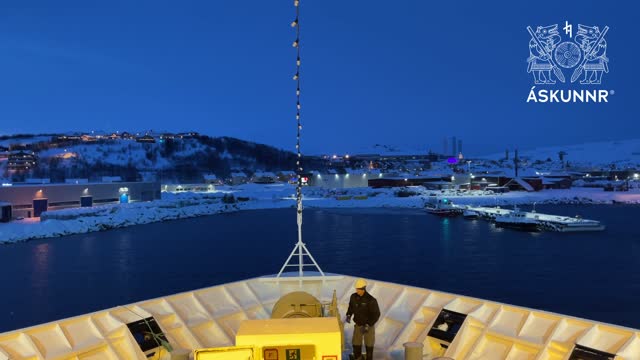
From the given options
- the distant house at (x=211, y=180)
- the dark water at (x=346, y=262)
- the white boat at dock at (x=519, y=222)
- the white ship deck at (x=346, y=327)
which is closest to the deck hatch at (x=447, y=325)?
the white ship deck at (x=346, y=327)

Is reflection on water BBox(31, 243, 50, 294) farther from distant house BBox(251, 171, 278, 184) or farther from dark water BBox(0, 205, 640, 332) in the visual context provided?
distant house BBox(251, 171, 278, 184)

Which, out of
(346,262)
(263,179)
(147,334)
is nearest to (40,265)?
(346,262)

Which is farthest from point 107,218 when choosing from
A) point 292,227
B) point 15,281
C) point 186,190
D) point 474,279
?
point 186,190

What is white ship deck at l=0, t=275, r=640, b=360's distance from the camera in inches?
321

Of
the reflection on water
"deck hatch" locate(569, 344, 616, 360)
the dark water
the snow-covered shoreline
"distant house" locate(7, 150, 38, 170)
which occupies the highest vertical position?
"distant house" locate(7, 150, 38, 170)

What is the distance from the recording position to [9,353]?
26.0ft

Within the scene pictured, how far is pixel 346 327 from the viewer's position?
11.3 metres

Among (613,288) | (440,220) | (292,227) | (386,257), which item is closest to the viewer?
(613,288)

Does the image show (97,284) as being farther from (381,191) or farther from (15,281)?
(381,191)

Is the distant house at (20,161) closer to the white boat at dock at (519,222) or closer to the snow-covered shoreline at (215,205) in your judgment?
the snow-covered shoreline at (215,205)

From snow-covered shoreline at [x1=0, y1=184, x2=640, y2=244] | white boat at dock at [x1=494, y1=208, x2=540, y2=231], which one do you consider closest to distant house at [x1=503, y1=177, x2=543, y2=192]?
snow-covered shoreline at [x1=0, y1=184, x2=640, y2=244]

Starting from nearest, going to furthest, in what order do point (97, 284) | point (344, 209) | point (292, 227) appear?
point (97, 284) < point (292, 227) < point (344, 209)

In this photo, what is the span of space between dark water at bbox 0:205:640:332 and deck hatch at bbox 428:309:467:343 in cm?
1605

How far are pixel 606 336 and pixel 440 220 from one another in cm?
6501
